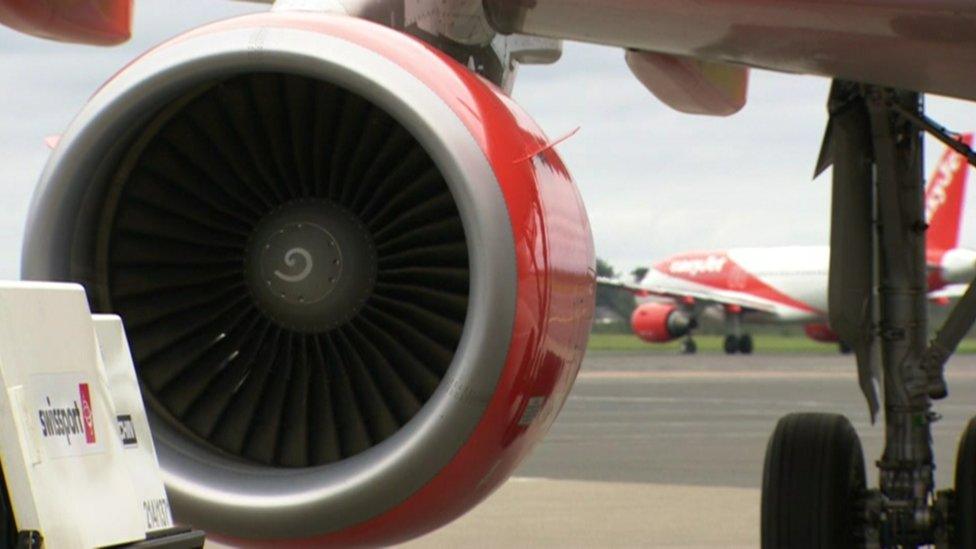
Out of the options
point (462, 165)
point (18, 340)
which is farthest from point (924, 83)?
point (18, 340)

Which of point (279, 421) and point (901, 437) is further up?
point (901, 437)

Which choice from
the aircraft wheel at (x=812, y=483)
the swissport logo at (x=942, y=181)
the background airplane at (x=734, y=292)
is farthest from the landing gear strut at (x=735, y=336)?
the aircraft wheel at (x=812, y=483)

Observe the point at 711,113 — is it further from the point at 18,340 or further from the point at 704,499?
the point at 704,499

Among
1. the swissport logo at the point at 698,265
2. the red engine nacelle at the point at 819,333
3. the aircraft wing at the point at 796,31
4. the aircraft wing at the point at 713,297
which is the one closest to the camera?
the aircraft wing at the point at 796,31

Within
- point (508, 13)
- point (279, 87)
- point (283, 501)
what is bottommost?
point (283, 501)

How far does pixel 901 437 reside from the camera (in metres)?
6.30

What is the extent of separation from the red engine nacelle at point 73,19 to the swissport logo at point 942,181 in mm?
39758

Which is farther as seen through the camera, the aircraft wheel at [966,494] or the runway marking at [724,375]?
the runway marking at [724,375]

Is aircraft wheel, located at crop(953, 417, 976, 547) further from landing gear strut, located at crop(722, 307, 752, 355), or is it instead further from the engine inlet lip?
landing gear strut, located at crop(722, 307, 752, 355)

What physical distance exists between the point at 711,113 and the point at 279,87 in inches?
101

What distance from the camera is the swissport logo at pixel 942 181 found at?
1734 inches

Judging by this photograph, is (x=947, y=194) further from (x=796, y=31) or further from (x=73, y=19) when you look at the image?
(x=73, y=19)

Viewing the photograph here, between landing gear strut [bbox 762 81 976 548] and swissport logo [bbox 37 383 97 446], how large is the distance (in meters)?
2.80

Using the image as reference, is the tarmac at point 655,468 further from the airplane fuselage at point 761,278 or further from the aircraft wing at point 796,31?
the airplane fuselage at point 761,278
